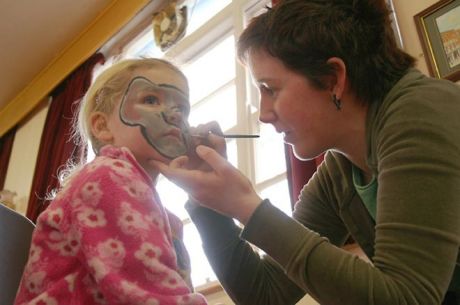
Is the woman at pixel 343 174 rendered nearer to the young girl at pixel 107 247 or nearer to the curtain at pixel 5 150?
the young girl at pixel 107 247

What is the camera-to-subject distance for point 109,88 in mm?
1193

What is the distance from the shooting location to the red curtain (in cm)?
337

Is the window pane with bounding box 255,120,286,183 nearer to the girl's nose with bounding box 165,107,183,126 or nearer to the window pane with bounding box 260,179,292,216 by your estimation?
→ the window pane with bounding box 260,179,292,216

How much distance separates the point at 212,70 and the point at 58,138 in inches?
52.7

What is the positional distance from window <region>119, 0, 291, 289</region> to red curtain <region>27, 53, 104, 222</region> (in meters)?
0.41

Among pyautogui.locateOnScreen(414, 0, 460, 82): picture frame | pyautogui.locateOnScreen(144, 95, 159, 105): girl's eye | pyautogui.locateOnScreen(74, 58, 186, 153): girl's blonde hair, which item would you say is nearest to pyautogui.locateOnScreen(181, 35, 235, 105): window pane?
pyautogui.locateOnScreen(414, 0, 460, 82): picture frame

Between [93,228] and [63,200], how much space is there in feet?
0.34

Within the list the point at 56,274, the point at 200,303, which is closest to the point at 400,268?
the point at 200,303

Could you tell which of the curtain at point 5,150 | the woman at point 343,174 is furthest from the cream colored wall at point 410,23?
the curtain at point 5,150

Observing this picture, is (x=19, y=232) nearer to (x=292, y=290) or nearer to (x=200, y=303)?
(x=200, y=303)

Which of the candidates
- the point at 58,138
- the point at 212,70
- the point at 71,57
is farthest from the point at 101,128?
the point at 71,57

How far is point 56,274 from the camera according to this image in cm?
76

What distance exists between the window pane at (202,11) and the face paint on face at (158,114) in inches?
82.0

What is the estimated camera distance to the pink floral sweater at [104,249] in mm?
701
